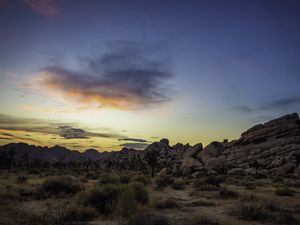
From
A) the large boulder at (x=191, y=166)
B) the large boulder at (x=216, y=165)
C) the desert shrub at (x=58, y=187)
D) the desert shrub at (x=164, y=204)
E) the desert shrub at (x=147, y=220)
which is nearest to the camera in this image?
the desert shrub at (x=147, y=220)

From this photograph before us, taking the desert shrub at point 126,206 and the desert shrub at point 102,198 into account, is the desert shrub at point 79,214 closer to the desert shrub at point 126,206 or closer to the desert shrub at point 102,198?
the desert shrub at point 102,198

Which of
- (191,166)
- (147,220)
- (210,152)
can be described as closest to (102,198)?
(147,220)

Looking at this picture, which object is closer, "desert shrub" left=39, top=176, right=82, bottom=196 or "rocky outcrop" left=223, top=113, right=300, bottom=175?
"desert shrub" left=39, top=176, right=82, bottom=196

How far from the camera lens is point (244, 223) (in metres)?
10.6

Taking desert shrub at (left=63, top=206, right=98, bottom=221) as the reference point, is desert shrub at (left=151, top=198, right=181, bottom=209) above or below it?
above

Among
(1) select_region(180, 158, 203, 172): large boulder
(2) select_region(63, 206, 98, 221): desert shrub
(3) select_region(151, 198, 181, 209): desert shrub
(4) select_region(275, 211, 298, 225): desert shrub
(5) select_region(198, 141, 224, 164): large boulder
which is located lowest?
(2) select_region(63, 206, 98, 221): desert shrub

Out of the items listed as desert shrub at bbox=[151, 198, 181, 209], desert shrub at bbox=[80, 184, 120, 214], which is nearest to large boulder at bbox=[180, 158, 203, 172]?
desert shrub at bbox=[151, 198, 181, 209]

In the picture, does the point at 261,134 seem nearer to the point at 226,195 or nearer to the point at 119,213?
the point at 226,195

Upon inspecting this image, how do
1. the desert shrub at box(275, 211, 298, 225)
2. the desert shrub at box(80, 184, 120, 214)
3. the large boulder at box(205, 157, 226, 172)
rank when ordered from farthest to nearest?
the large boulder at box(205, 157, 226, 172), the desert shrub at box(80, 184, 120, 214), the desert shrub at box(275, 211, 298, 225)

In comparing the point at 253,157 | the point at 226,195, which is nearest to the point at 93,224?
the point at 226,195

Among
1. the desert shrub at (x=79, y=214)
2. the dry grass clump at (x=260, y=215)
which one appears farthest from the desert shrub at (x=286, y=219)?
the desert shrub at (x=79, y=214)

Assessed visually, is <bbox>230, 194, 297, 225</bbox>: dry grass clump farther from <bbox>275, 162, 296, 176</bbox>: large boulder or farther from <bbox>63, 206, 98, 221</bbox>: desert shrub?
<bbox>275, 162, 296, 176</bbox>: large boulder

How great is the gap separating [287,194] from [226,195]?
16.0ft

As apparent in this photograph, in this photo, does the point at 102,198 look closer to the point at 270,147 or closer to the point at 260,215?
the point at 260,215
